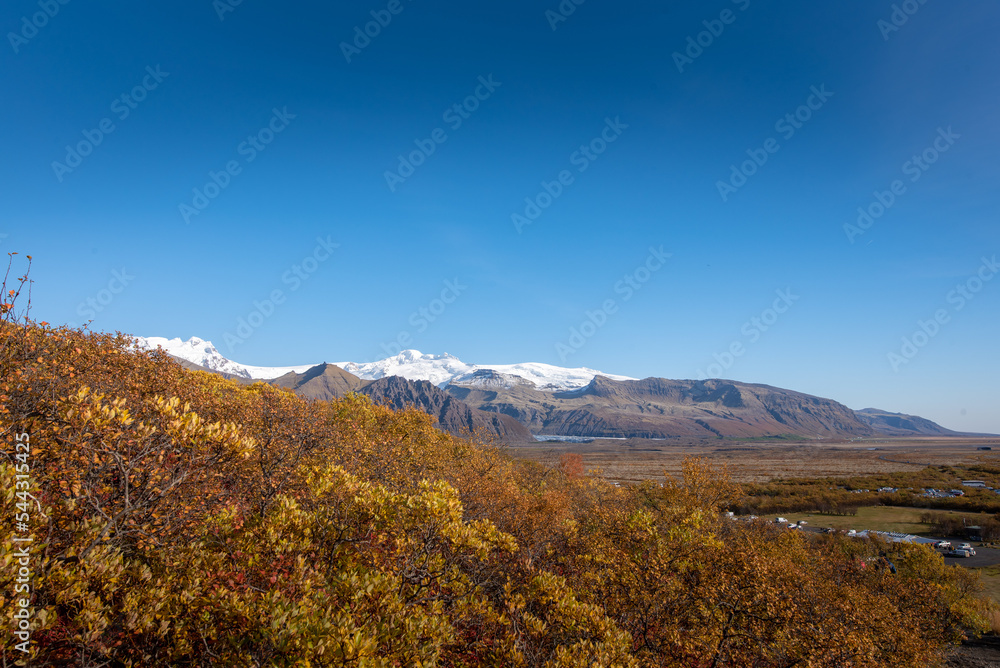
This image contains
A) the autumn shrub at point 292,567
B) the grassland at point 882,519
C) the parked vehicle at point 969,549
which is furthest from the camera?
the grassland at point 882,519

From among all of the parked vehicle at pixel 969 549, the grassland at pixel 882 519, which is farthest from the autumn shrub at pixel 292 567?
the grassland at pixel 882 519

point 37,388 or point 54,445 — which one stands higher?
point 37,388

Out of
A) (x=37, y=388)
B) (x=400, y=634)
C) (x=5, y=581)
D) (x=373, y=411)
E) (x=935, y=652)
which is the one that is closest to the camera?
(x=5, y=581)

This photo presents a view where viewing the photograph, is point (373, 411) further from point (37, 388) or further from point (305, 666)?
point (305, 666)

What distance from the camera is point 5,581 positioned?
624cm

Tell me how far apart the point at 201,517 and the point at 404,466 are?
20.1 metres

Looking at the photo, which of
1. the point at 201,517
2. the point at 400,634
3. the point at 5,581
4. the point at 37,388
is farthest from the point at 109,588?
the point at 37,388

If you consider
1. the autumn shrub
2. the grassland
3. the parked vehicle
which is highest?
the autumn shrub

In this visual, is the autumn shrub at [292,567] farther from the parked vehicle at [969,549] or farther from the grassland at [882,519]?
the grassland at [882,519]

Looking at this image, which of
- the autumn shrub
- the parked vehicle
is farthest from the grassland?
the autumn shrub

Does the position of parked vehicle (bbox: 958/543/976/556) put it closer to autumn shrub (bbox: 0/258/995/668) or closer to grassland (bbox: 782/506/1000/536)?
grassland (bbox: 782/506/1000/536)

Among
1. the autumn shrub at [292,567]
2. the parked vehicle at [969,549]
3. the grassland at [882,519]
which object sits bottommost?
the grassland at [882,519]

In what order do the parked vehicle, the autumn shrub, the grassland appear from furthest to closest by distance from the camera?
the grassland, the parked vehicle, the autumn shrub

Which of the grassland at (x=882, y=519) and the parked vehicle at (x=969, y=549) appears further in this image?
the grassland at (x=882, y=519)
